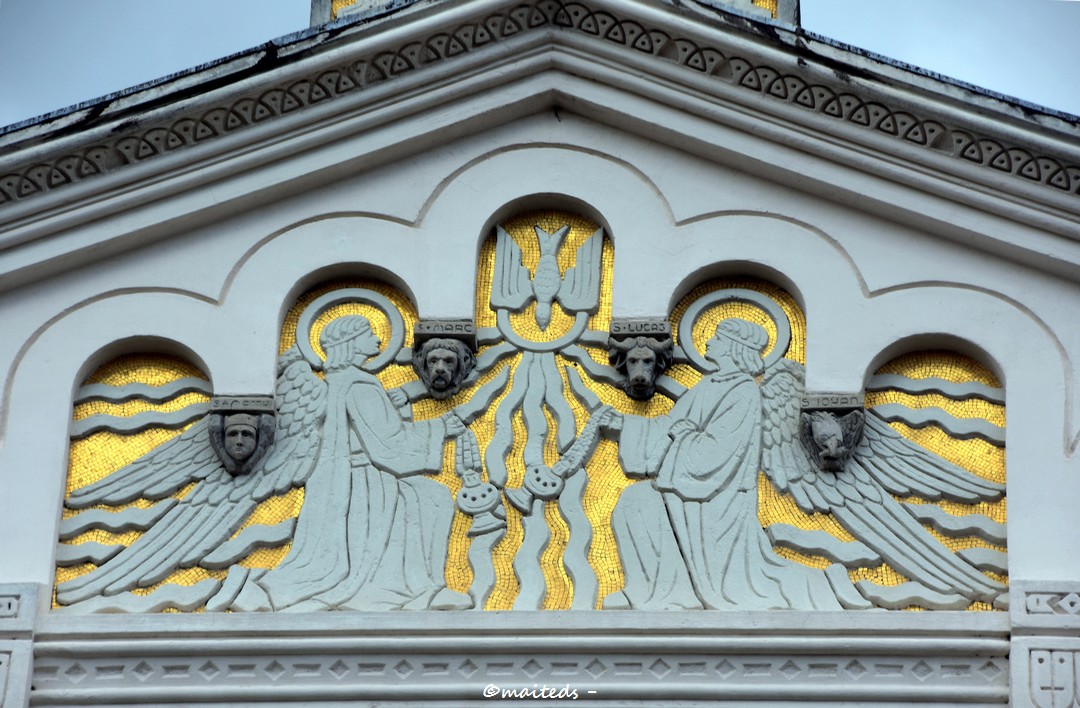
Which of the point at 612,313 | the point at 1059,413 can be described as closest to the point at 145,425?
the point at 612,313

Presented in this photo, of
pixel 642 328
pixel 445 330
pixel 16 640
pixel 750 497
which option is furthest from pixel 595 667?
pixel 16 640

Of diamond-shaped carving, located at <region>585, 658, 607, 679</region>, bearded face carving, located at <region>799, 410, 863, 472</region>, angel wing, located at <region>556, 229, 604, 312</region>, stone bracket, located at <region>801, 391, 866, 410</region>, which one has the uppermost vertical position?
angel wing, located at <region>556, 229, 604, 312</region>

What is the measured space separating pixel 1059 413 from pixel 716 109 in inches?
87.7

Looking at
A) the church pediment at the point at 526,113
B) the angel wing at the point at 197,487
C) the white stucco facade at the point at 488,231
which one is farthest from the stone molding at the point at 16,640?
the church pediment at the point at 526,113

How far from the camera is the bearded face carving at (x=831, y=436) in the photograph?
41.1ft

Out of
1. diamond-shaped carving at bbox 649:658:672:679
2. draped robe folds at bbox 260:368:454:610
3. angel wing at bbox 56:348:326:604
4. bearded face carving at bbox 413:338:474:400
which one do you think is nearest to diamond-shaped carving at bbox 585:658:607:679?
diamond-shaped carving at bbox 649:658:672:679

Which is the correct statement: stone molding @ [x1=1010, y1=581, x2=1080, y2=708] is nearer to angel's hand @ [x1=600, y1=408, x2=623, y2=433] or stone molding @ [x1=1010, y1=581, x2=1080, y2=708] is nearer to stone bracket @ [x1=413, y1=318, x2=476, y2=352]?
angel's hand @ [x1=600, y1=408, x2=623, y2=433]

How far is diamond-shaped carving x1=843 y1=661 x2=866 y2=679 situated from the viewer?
39.8 feet

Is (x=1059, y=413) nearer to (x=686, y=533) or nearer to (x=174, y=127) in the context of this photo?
(x=686, y=533)

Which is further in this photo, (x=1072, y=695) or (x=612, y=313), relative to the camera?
(x=612, y=313)

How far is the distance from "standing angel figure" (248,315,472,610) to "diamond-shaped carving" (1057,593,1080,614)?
263 centimetres

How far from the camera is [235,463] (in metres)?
12.8

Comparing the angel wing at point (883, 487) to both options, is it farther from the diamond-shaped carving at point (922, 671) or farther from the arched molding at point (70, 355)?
the arched molding at point (70, 355)

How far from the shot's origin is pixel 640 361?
41.9 feet
